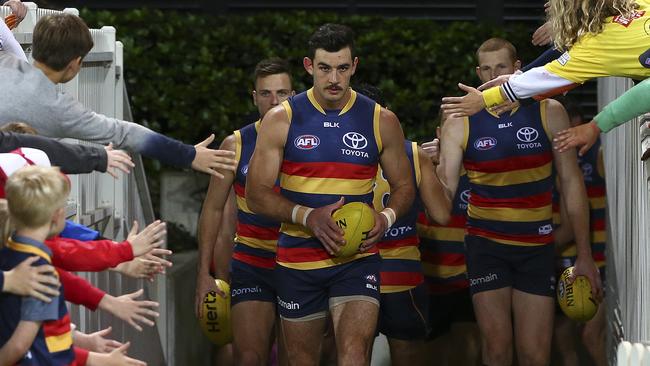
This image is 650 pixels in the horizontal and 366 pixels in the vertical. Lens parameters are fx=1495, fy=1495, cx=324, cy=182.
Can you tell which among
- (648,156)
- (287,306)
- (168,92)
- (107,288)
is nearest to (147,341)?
(107,288)

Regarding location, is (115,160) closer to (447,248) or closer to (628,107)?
(628,107)

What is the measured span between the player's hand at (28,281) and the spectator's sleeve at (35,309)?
0.03 metres

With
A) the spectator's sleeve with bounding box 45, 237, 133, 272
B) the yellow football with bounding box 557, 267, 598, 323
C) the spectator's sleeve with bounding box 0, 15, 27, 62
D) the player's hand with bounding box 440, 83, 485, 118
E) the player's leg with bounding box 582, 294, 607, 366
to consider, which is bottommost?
the player's leg with bounding box 582, 294, 607, 366

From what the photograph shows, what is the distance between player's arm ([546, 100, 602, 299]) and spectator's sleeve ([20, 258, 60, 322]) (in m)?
4.59

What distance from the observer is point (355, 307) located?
7910 mm

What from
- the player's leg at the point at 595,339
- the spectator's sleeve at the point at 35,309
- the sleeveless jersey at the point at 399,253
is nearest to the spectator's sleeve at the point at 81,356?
the spectator's sleeve at the point at 35,309

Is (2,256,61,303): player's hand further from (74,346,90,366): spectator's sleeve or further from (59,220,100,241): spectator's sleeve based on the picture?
(59,220,100,241): spectator's sleeve

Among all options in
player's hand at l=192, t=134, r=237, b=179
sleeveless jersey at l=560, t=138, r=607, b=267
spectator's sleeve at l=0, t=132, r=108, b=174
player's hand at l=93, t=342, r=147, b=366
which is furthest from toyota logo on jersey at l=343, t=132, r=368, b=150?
sleeveless jersey at l=560, t=138, r=607, b=267

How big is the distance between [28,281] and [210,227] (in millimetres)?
3910

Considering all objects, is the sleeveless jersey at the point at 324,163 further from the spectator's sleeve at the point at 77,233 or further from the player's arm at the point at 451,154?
the spectator's sleeve at the point at 77,233

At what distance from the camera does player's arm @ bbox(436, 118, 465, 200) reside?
9.43 meters

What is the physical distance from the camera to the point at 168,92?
1302 centimetres

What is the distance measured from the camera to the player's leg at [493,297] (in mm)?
9352

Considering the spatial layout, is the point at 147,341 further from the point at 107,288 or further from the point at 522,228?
the point at 522,228
